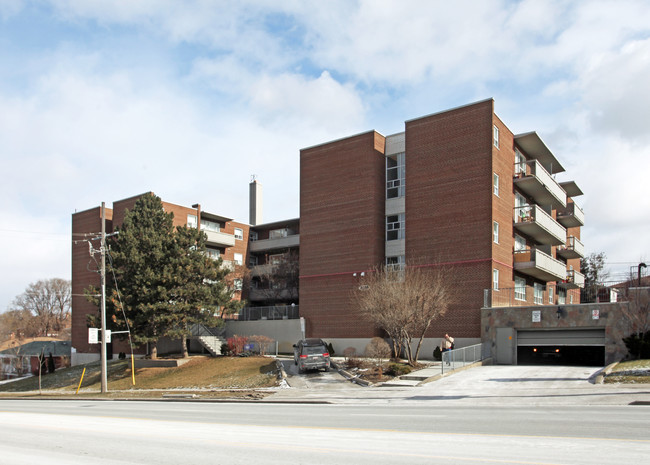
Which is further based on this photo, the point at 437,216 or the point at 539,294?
the point at 539,294

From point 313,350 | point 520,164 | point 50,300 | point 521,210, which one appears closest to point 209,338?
point 313,350

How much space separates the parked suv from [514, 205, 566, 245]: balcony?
1704 centimetres

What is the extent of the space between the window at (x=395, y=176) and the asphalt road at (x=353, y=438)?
25.9 m

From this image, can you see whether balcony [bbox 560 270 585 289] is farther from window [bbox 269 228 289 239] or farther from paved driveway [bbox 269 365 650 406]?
window [bbox 269 228 289 239]

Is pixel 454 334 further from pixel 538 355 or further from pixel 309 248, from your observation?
pixel 309 248

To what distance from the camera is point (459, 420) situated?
45.1ft

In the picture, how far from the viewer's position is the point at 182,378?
37.9 m

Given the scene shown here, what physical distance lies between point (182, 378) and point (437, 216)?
19.9 metres

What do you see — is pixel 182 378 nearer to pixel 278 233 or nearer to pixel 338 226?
pixel 338 226

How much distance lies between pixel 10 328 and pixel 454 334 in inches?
3783

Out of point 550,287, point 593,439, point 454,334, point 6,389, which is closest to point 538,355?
point 454,334

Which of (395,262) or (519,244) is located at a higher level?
(519,244)

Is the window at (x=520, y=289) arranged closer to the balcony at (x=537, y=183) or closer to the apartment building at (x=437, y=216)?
the apartment building at (x=437, y=216)

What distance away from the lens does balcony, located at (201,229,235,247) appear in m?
55.8
